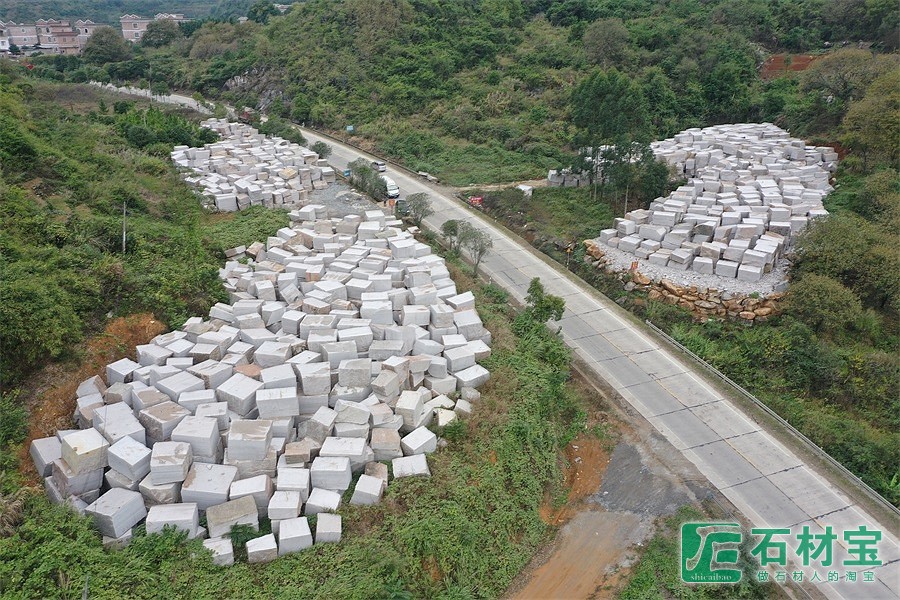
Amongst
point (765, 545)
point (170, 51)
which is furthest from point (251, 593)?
point (170, 51)

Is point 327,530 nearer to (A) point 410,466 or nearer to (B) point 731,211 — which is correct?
(A) point 410,466

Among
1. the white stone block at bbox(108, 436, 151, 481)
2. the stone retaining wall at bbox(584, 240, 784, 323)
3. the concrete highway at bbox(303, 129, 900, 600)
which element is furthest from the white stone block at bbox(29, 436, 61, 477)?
the stone retaining wall at bbox(584, 240, 784, 323)

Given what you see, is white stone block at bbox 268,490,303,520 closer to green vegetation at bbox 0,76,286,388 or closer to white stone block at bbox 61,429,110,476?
white stone block at bbox 61,429,110,476

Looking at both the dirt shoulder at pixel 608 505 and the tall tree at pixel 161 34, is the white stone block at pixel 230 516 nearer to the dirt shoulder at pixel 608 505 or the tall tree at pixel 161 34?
the dirt shoulder at pixel 608 505

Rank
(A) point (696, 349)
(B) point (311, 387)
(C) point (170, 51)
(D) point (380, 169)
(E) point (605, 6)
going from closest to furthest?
(B) point (311, 387) < (A) point (696, 349) < (D) point (380, 169) < (E) point (605, 6) < (C) point (170, 51)

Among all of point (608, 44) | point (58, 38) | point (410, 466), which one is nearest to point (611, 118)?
point (608, 44)

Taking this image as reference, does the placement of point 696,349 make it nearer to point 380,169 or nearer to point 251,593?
point 251,593

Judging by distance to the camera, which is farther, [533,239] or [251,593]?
[533,239]
